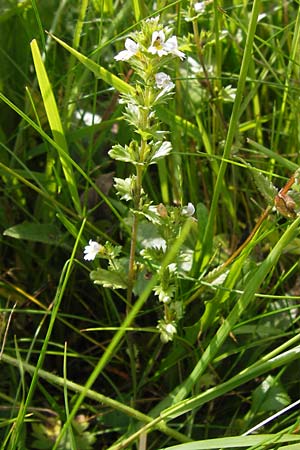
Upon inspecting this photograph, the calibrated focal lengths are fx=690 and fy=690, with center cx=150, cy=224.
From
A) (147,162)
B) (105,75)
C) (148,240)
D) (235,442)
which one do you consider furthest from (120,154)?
(235,442)

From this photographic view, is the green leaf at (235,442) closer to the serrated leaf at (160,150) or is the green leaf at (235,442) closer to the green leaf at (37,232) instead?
the serrated leaf at (160,150)

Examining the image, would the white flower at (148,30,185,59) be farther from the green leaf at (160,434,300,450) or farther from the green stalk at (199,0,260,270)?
the green leaf at (160,434,300,450)

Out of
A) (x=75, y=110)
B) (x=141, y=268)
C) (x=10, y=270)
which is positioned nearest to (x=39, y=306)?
(x=10, y=270)

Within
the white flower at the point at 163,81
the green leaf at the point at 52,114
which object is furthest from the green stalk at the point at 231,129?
the green leaf at the point at 52,114

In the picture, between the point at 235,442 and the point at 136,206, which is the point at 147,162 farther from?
the point at 235,442

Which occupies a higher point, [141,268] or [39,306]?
[141,268]

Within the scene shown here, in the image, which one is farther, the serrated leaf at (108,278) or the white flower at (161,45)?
the serrated leaf at (108,278)

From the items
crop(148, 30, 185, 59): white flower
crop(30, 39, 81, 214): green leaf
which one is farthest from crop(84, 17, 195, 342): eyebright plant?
crop(30, 39, 81, 214): green leaf

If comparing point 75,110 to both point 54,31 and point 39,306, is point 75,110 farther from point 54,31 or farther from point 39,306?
point 39,306
